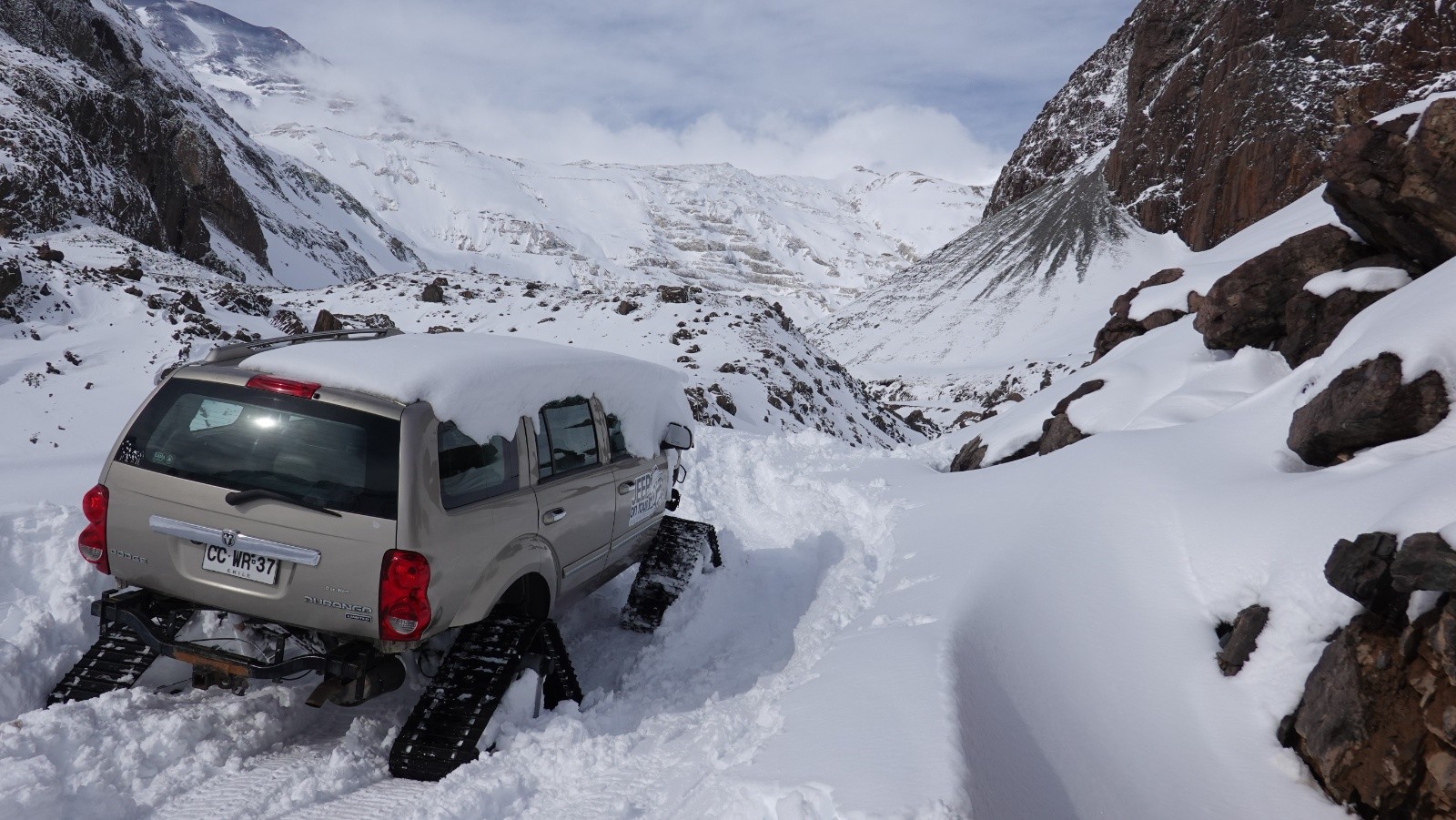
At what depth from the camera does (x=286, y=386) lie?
367 cm

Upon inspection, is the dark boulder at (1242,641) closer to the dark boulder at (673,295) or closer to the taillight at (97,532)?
the taillight at (97,532)

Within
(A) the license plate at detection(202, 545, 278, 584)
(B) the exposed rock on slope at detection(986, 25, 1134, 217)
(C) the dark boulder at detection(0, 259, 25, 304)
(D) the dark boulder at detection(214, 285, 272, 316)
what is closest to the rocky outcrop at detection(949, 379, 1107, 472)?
(A) the license plate at detection(202, 545, 278, 584)

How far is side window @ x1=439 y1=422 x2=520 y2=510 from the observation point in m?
3.73

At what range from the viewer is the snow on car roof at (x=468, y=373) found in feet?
12.4

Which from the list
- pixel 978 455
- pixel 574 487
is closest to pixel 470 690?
pixel 574 487

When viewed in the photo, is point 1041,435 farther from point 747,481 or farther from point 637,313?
point 637,313

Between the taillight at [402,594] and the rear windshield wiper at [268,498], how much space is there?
0.32m

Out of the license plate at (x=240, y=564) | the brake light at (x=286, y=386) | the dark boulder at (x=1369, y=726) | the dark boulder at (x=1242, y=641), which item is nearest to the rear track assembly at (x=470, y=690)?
the license plate at (x=240, y=564)

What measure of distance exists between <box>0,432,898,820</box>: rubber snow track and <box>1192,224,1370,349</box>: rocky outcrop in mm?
5911

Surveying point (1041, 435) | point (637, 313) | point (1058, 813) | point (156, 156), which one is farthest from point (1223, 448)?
point (156, 156)

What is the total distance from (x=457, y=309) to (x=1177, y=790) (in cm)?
2848

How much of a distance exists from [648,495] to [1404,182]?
278 inches

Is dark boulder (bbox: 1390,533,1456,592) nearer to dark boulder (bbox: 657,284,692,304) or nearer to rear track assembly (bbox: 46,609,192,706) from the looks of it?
rear track assembly (bbox: 46,609,192,706)

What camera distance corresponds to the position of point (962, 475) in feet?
28.9
